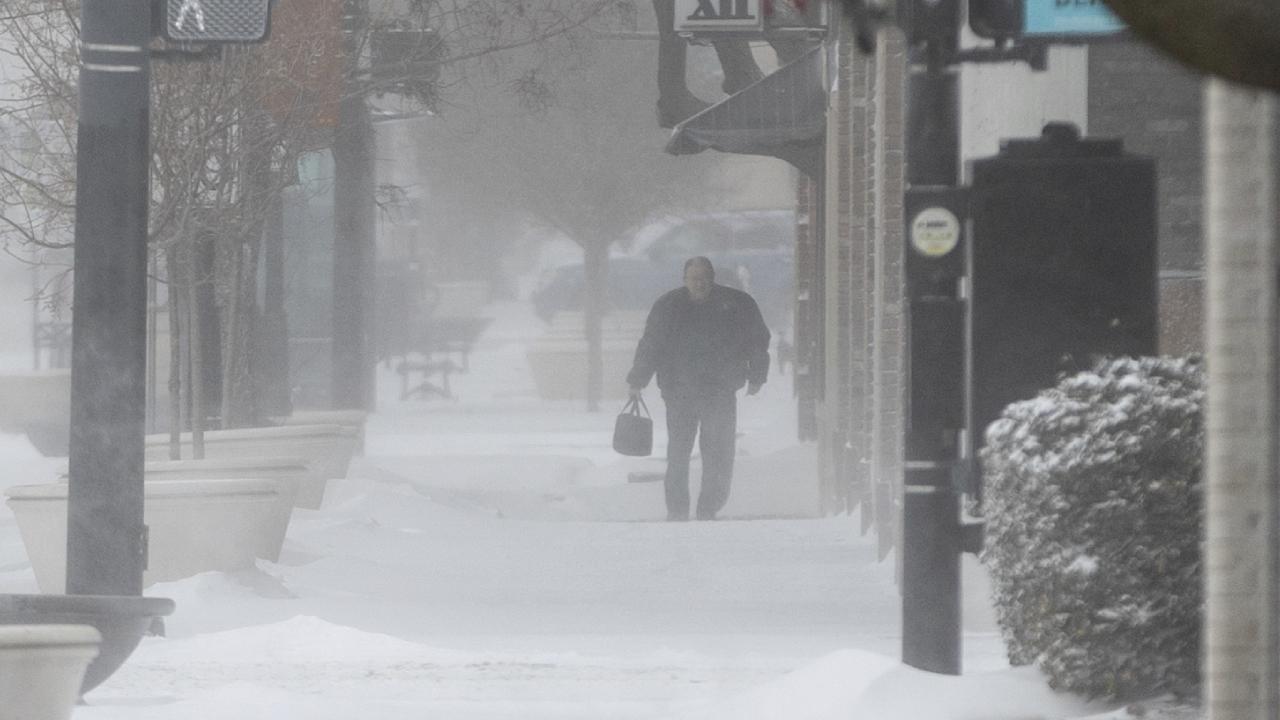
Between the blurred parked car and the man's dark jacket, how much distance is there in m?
26.4

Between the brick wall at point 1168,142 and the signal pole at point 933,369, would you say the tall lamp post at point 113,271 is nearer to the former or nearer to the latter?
the signal pole at point 933,369

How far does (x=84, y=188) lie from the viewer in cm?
648

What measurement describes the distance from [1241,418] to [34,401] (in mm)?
22340

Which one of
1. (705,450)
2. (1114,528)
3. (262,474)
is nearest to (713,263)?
(705,450)

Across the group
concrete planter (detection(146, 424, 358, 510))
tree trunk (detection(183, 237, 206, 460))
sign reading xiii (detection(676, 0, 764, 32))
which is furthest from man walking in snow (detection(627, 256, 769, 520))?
tree trunk (detection(183, 237, 206, 460))

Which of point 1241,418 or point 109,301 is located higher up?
point 109,301

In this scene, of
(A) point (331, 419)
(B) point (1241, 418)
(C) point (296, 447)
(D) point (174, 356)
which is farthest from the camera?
(A) point (331, 419)

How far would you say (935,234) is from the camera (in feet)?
18.3

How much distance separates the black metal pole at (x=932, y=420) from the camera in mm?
5582

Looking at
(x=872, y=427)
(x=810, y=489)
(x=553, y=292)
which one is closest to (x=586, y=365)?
(x=553, y=292)

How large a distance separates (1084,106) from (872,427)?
4.51 m

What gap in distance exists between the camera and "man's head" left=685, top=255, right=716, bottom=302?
13.9m

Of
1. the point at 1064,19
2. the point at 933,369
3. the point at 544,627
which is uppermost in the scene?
the point at 1064,19

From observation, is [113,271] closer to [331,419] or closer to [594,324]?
[331,419]
